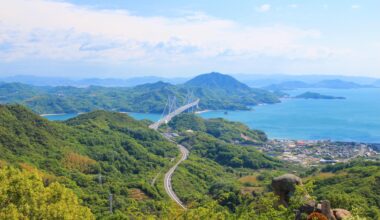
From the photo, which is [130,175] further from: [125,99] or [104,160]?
[125,99]

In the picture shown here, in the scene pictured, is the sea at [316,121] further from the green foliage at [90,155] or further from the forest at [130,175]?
the green foliage at [90,155]

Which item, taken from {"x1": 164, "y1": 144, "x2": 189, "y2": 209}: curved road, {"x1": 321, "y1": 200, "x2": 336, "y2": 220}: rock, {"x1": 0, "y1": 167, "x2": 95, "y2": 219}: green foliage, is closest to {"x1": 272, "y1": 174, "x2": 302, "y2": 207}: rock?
{"x1": 321, "y1": 200, "x2": 336, "y2": 220}: rock

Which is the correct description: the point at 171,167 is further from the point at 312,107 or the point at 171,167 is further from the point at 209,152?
the point at 312,107

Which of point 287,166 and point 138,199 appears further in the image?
point 287,166

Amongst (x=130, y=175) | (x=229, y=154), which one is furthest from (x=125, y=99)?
(x=130, y=175)

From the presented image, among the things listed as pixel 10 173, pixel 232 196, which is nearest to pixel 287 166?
pixel 232 196

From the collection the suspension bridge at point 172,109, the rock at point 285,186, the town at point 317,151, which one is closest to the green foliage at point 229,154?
the town at point 317,151
